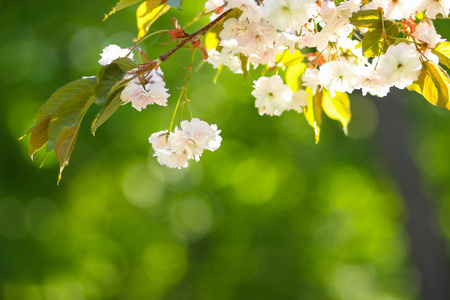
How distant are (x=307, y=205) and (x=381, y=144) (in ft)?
9.46

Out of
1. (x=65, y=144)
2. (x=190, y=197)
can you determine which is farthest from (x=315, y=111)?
(x=190, y=197)

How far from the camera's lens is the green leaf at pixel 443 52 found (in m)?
0.91

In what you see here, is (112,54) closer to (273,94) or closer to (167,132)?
(167,132)

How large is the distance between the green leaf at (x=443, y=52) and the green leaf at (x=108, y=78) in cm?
49

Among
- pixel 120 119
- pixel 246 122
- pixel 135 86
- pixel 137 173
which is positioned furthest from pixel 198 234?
pixel 135 86

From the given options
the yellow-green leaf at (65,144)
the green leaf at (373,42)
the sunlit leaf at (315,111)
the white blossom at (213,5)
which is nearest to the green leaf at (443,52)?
the green leaf at (373,42)

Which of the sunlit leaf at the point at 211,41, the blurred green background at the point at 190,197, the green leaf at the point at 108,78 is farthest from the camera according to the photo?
the blurred green background at the point at 190,197

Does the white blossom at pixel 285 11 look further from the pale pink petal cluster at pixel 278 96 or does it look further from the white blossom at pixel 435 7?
the pale pink petal cluster at pixel 278 96

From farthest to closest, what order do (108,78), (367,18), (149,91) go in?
1. (149,91)
2. (367,18)
3. (108,78)

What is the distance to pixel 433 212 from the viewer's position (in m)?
5.52

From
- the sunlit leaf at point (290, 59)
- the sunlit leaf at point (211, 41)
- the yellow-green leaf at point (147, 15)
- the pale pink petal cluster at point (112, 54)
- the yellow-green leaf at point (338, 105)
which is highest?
the yellow-green leaf at point (147, 15)

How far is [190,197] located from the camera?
9062mm

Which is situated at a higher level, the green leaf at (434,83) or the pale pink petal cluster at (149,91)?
the green leaf at (434,83)

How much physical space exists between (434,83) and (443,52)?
0.06 m
